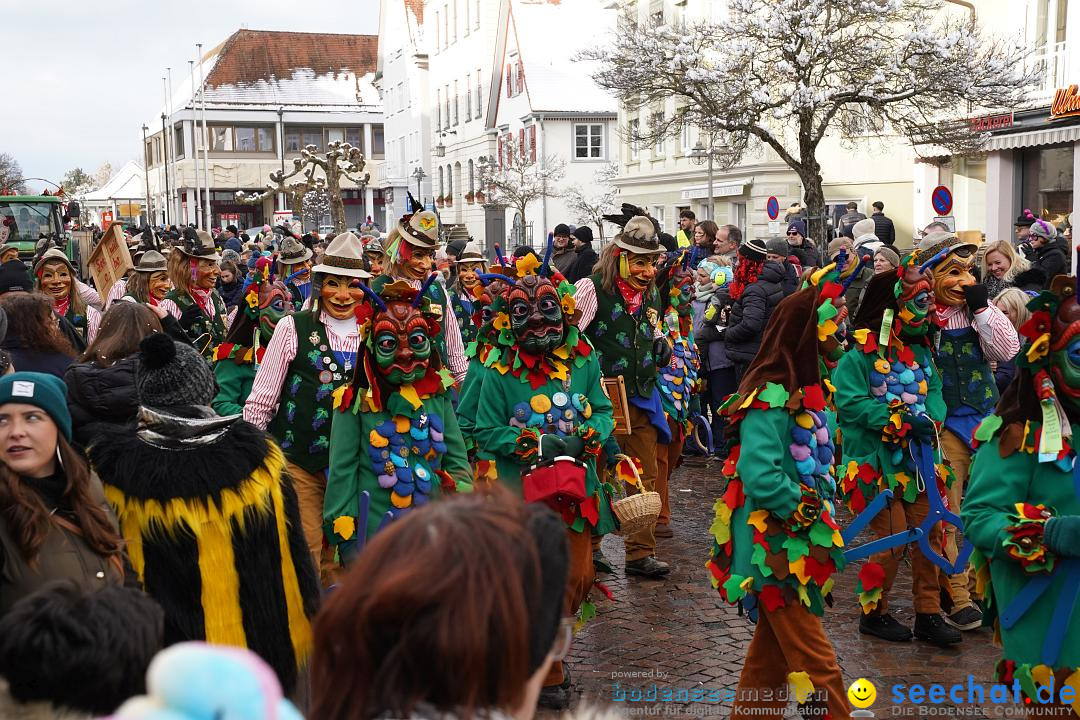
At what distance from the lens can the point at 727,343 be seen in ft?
35.5

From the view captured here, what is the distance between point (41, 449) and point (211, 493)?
1.75 ft

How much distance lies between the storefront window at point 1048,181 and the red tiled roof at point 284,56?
58181 mm

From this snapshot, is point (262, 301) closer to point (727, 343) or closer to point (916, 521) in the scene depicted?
point (916, 521)

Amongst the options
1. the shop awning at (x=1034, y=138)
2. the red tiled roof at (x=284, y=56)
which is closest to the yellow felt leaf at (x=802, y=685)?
the shop awning at (x=1034, y=138)

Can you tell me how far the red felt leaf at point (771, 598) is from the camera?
14.6 ft

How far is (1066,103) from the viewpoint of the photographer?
2019cm

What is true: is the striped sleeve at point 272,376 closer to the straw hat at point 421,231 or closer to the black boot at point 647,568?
the straw hat at point 421,231

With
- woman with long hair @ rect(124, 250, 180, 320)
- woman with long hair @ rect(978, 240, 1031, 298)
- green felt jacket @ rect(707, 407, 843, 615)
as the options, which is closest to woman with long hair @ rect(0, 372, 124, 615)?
green felt jacket @ rect(707, 407, 843, 615)

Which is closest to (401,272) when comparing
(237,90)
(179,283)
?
(179,283)

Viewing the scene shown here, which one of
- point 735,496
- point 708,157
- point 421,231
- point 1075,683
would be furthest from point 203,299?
point 708,157

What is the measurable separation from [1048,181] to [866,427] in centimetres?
1828

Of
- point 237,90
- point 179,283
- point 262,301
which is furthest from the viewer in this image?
point 237,90

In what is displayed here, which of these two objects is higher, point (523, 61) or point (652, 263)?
point (523, 61)

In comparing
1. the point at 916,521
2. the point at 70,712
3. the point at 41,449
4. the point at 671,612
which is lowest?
the point at 671,612
